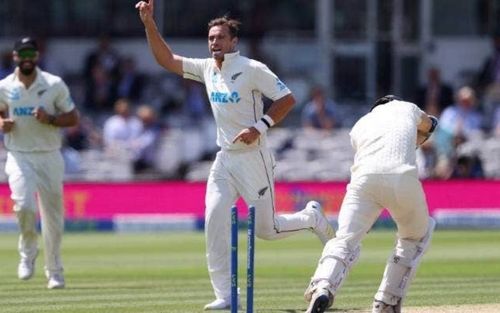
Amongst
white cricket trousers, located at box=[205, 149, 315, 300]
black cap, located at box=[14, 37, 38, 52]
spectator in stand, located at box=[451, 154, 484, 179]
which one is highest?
black cap, located at box=[14, 37, 38, 52]

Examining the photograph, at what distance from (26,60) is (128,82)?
11.7 metres

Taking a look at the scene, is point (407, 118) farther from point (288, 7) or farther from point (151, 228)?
point (288, 7)

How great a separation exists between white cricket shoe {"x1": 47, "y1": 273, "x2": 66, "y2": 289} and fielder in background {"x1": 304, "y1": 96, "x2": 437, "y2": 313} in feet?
12.8

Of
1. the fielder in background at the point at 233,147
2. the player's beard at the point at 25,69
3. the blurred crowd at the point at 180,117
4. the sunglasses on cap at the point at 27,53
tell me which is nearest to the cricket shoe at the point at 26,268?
the player's beard at the point at 25,69

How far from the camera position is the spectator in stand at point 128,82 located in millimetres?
24547

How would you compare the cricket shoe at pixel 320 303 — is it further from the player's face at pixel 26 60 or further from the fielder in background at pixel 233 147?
the player's face at pixel 26 60

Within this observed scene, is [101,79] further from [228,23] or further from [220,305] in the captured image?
[220,305]

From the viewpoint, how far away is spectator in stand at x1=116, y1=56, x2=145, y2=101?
24547 mm

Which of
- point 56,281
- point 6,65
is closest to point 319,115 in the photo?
point 6,65

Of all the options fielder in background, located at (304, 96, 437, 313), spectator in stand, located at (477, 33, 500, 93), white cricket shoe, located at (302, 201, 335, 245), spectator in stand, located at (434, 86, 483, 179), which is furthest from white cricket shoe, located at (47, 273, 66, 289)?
spectator in stand, located at (477, 33, 500, 93)

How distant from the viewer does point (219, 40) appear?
10.5 meters

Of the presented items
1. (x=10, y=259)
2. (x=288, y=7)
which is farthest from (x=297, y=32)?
(x=10, y=259)

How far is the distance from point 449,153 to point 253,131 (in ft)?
40.4

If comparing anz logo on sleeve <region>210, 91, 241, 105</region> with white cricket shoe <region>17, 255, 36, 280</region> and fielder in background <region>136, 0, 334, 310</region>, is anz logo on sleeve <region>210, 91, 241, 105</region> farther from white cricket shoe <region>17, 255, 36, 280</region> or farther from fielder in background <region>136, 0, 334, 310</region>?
white cricket shoe <region>17, 255, 36, 280</region>
